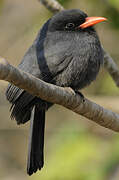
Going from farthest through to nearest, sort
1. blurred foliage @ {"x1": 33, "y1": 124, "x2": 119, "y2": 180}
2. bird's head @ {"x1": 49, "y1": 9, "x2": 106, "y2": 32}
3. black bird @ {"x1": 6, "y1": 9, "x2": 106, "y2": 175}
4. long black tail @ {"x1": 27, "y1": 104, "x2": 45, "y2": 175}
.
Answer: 1. blurred foliage @ {"x1": 33, "y1": 124, "x2": 119, "y2": 180}
2. bird's head @ {"x1": 49, "y1": 9, "x2": 106, "y2": 32}
3. long black tail @ {"x1": 27, "y1": 104, "x2": 45, "y2": 175}
4. black bird @ {"x1": 6, "y1": 9, "x2": 106, "y2": 175}

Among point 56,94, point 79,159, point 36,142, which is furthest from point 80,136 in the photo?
point 56,94

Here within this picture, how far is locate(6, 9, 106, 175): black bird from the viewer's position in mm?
4367

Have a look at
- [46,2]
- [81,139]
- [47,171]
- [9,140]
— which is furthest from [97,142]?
[9,140]

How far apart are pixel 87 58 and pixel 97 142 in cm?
125

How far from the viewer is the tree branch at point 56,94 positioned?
3322 millimetres

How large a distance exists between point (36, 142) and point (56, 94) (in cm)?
106

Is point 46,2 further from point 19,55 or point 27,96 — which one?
point 19,55

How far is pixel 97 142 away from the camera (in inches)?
212

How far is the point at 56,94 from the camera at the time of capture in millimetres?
3764

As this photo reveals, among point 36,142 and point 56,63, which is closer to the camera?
point 56,63

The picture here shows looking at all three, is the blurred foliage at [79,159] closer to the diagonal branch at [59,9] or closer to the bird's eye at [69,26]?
the diagonal branch at [59,9]

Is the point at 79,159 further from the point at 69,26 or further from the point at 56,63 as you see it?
the point at 69,26

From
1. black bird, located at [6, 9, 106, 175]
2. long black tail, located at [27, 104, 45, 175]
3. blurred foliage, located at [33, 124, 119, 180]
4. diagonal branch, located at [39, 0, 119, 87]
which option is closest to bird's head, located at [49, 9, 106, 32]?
black bird, located at [6, 9, 106, 175]

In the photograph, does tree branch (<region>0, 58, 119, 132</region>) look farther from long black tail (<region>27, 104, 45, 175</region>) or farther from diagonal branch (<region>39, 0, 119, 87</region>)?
diagonal branch (<region>39, 0, 119, 87</region>)
